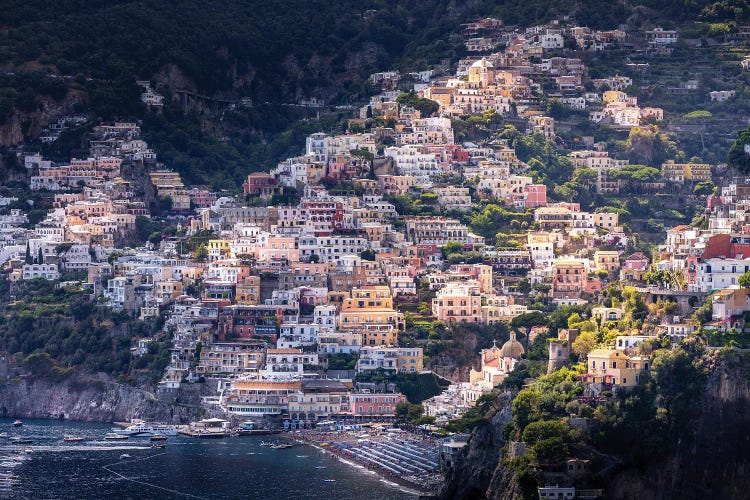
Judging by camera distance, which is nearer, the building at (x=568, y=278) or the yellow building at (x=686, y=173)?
the building at (x=568, y=278)

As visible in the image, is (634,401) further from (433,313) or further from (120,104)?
(120,104)

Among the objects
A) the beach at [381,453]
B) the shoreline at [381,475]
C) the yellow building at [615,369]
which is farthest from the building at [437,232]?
the yellow building at [615,369]

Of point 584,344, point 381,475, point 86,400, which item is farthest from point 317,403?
point 584,344

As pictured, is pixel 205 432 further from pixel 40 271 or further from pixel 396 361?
pixel 40 271

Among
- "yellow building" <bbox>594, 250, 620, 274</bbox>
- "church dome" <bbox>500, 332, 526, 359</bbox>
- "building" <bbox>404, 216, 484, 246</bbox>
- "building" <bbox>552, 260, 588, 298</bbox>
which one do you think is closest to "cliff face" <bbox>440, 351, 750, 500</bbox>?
"church dome" <bbox>500, 332, 526, 359</bbox>

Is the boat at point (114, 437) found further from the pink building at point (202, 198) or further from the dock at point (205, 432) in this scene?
the pink building at point (202, 198)
